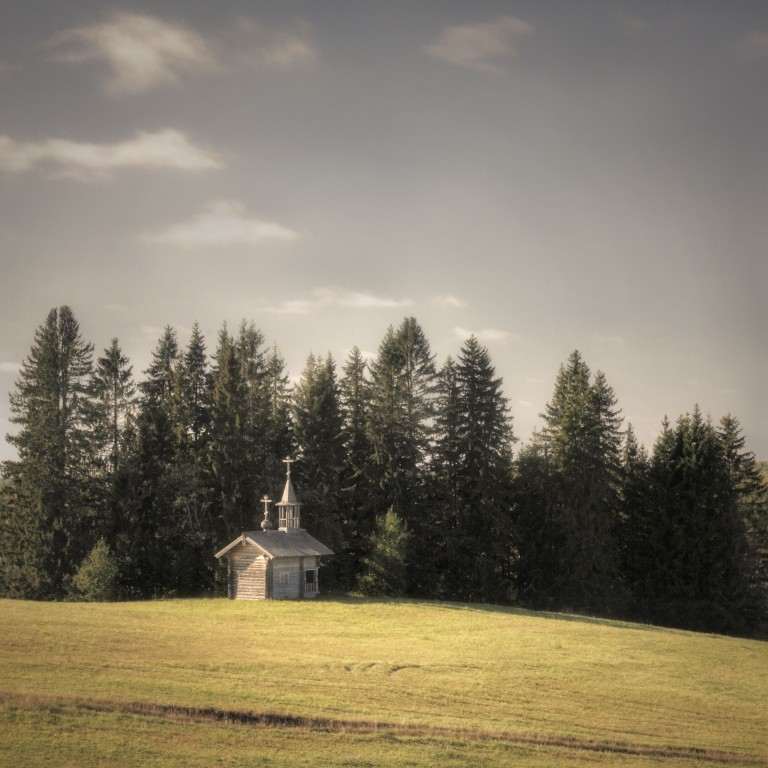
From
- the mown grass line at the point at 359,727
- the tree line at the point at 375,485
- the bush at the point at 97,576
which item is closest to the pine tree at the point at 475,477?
the tree line at the point at 375,485

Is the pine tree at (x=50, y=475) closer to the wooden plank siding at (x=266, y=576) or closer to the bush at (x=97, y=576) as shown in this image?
the bush at (x=97, y=576)

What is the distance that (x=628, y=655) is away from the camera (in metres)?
41.0

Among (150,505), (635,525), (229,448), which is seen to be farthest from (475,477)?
(150,505)

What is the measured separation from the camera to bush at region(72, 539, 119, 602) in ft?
192

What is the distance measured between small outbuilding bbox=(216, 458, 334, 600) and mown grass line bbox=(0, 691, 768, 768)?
2959cm

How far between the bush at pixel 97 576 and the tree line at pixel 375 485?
9.90 feet

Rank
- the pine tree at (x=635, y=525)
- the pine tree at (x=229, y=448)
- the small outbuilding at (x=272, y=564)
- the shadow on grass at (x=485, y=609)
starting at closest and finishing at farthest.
Answer: the shadow on grass at (x=485, y=609), the small outbuilding at (x=272, y=564), the pine tree at (x=229, y=448), the pine tree at (x=635, y=525)

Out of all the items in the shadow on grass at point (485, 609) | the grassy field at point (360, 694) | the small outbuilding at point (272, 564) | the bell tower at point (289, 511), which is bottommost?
the shadow on grass at point (485, 609)

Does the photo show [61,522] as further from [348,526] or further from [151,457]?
[348,526]

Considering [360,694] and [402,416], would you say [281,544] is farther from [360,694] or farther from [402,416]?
[360,694]

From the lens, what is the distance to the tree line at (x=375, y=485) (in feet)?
209

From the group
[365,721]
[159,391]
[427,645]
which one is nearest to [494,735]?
[365,721]

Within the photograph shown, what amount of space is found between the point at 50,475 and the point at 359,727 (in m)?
43.7

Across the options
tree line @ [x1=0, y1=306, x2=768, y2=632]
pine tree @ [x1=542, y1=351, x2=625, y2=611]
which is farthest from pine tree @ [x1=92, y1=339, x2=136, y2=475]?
pine tree @ [x1=542, y1=351, x2=625, y2=611]
